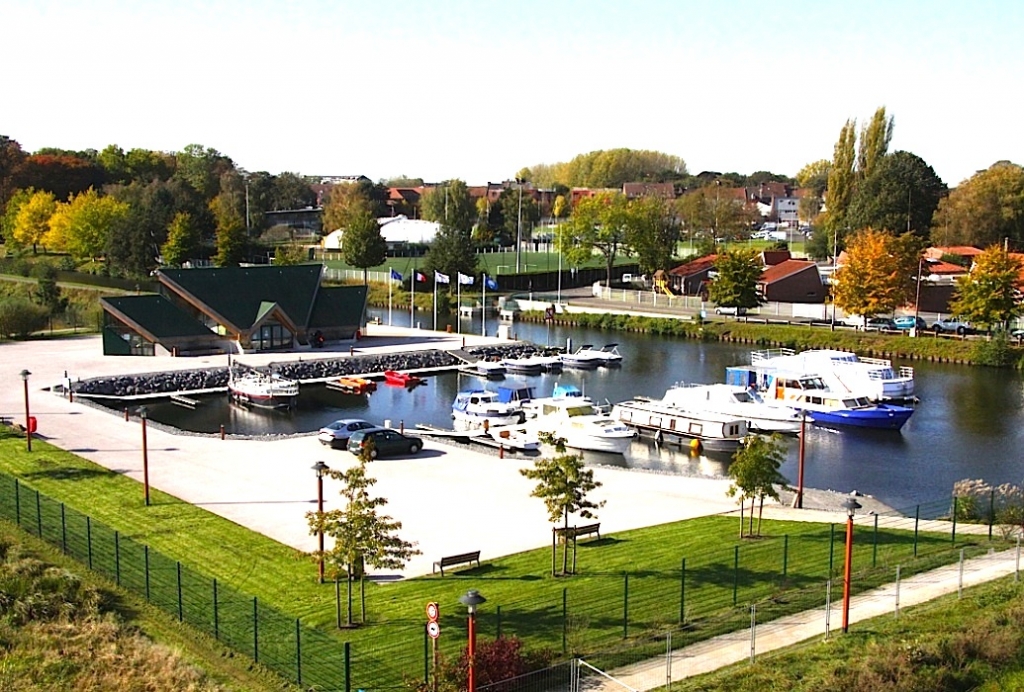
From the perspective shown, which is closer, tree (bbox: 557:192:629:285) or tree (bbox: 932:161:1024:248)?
tree (bbox: 557:192:629:285)

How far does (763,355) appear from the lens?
5847 cm

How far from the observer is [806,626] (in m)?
20.5

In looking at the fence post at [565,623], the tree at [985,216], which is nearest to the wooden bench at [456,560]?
the fence post at [565,623]

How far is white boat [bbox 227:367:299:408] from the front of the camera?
1968 inches

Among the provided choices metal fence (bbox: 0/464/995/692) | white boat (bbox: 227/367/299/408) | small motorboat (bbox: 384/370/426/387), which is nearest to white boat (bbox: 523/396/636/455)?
white boat (bbox: 227/367/299/408)

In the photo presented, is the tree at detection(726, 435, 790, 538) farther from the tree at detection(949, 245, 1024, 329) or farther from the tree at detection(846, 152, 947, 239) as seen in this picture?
the tree at detection(846, 152, 947, 239)

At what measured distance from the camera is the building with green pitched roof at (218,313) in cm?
5825

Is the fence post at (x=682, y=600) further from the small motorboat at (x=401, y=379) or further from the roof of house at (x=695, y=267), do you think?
the roof of house at (x=695, y=267)

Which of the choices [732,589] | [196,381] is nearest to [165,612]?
[732,589]

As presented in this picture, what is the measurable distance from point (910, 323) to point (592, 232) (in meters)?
32.4

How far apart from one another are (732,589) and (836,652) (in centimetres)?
327

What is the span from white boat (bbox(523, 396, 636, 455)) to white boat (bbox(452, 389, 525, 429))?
199 cm

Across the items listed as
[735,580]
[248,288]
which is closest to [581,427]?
[735,580]

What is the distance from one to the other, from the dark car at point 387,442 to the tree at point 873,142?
77275 millimetres
